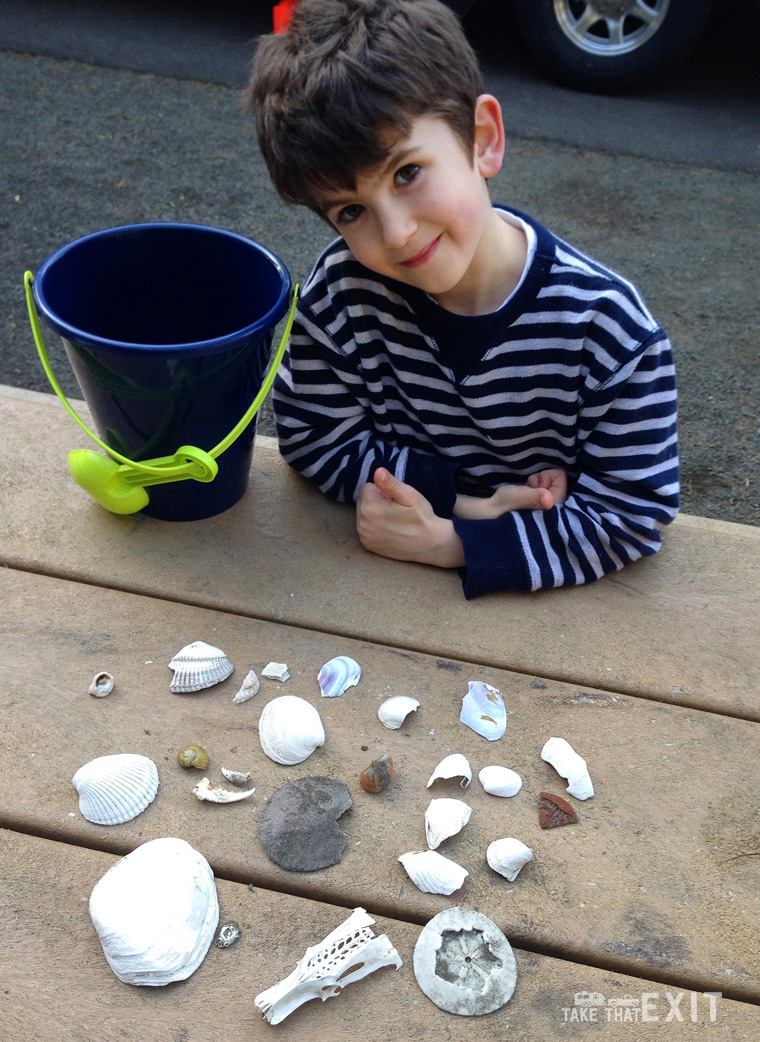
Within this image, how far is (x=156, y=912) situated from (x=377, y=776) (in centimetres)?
26

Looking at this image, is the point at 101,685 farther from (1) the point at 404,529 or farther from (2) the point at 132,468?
(1) the point at 404,529

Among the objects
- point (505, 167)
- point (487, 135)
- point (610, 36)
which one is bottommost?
point (505, 167)

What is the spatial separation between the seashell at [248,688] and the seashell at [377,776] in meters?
0.18

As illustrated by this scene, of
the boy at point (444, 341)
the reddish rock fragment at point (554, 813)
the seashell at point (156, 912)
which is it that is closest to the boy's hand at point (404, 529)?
the boy at point (444, 341)

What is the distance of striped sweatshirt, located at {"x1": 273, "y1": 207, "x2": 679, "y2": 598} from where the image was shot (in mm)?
1216

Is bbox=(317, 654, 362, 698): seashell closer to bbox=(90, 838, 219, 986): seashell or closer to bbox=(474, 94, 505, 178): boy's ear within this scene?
bbox=(90, 838, 219, 986): seashell

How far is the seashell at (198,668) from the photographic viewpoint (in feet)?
3.54

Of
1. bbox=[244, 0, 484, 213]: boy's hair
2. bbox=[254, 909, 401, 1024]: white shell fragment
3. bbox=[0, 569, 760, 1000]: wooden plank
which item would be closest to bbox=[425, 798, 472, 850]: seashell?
bbox=[0, 569, 760, 1000]: wooden plank

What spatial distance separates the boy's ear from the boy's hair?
0.02 meters

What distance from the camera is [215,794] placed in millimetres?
976

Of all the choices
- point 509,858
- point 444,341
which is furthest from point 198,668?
point 444,341

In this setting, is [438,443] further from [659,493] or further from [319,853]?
[319,853]

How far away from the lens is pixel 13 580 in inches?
47.4

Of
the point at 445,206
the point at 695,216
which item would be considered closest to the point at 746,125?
the point at 695,216
